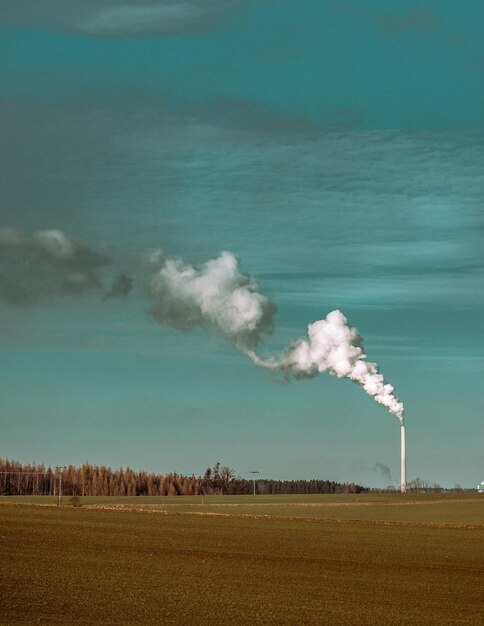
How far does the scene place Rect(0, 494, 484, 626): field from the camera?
Answer: 93.0 feet

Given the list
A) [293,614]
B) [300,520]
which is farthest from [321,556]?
[300,520]

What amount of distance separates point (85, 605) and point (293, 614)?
5344 millimetres

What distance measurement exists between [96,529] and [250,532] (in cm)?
881

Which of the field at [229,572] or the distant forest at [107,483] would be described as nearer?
the field at [229,572]

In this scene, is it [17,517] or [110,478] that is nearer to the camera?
[17,517]

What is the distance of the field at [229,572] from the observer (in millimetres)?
28359

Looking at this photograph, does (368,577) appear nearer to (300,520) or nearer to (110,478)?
(300,520)

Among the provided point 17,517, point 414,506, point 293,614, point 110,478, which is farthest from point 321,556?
point 110,478

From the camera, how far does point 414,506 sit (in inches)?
4186

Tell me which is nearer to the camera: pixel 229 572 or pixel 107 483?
pixel 229 572

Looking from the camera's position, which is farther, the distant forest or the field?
Answer: the distant forest

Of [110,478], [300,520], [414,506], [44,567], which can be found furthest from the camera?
[110,478]

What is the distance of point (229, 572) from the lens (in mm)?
37688

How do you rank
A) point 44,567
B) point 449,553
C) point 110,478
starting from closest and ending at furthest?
point 44,567, point 449,553, point 110,478
